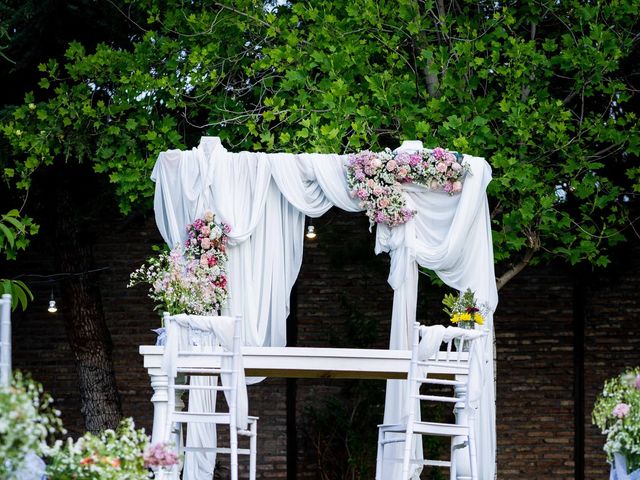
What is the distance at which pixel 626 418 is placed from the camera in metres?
4.87

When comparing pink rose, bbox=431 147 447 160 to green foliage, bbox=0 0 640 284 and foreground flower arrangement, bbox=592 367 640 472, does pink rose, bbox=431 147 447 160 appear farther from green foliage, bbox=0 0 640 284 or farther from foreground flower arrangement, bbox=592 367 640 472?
foreground flower arrangement, bbox=592 367 640 472

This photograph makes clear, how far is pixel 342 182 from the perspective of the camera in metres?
7.99

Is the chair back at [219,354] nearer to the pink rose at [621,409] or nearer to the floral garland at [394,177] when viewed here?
the floral garland at [394,177]

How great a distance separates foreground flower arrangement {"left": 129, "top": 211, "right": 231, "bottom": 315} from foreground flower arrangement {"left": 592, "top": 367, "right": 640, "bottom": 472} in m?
3.02

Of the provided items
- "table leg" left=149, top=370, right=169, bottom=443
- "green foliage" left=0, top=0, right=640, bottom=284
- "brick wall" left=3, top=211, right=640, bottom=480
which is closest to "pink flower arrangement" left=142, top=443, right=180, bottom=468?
"table leg" left=149, top=370, right=169, bottom=443

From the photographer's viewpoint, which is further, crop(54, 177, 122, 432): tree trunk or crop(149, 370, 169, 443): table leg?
crop(54, 177, 122, 432): tree trunk

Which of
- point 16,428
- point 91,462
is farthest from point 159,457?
point 16,428

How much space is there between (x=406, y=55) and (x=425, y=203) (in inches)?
74.5

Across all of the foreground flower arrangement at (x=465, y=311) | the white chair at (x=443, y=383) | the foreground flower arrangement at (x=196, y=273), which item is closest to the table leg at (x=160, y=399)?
the foreground flower arrangement at (x=196, y=273)

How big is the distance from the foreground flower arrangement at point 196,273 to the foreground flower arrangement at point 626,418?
119 inches

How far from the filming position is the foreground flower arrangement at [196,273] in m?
7.24

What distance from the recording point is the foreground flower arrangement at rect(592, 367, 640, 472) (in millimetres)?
4840

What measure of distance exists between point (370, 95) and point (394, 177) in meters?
1.87

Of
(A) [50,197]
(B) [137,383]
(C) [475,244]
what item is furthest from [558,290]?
(A) [50,197]
